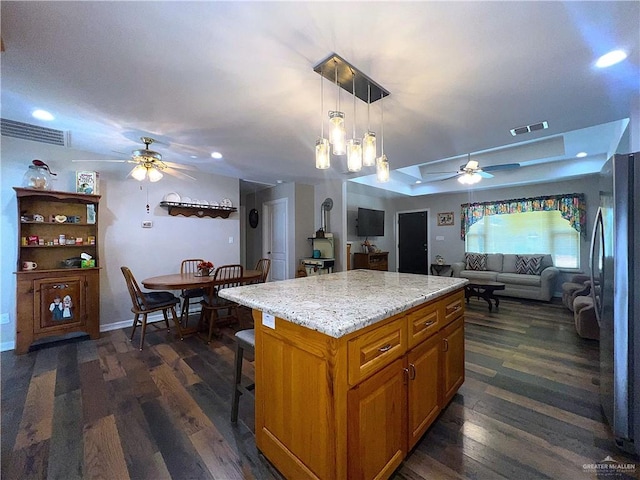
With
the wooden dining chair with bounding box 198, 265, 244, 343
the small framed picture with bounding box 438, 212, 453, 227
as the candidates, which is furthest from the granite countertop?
A: the small framed picture with bounding box 438, 212, 453, 227

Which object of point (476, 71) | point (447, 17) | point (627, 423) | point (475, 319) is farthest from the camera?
point (475, 319)

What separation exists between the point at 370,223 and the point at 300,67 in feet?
17.4

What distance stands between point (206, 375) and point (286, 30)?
2.68 meters

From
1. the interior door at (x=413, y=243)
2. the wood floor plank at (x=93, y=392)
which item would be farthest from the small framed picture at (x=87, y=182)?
the interior door at (x=413, y=243)

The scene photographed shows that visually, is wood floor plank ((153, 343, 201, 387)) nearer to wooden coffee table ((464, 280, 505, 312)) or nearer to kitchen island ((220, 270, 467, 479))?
kitchen island ((220, 270, 467, 479))

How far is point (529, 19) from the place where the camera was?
135 cm

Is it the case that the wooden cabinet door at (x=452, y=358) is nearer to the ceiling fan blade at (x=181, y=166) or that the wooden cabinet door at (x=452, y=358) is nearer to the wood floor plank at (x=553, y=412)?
the wood floor plank at (x=553, y=412)

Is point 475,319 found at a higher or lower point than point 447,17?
lower

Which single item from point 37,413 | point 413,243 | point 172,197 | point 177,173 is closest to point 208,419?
point 37,413

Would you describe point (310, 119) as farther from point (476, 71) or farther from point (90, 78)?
point (90, 78)

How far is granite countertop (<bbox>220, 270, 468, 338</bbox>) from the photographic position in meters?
1.06

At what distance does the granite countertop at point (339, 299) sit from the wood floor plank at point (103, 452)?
3.47 ft

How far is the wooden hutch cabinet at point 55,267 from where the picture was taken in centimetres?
283

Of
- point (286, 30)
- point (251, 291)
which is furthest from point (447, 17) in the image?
point (251, 291)
